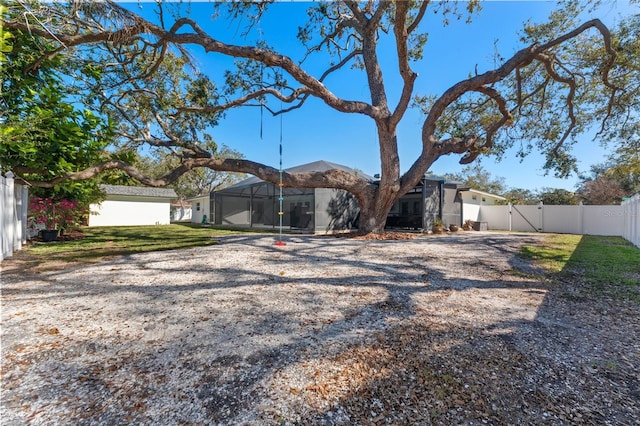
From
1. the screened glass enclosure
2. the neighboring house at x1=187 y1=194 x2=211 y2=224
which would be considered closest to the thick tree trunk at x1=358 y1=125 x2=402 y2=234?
the screened glass enclosure

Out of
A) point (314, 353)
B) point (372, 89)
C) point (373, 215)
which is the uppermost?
point (372, 89)

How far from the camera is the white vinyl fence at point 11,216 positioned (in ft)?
18.0

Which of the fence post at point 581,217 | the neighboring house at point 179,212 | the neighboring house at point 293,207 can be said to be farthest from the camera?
the neighboring house at point 179,212

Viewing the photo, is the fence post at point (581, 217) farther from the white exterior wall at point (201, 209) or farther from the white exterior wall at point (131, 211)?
the white exterior wall at point (131, 211)

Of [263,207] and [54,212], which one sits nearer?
[54,212]

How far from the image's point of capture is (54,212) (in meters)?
8.62

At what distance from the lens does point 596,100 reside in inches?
376

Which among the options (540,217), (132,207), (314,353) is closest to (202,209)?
(132,207)

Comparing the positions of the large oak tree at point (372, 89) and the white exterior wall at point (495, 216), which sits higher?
the large oak tree at point (372, 89)

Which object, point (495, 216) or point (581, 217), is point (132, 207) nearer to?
point (495, 216)

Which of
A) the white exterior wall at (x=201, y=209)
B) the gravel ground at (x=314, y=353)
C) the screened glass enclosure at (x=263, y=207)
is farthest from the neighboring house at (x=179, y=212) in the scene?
the gravel ground at (x=314, y=353)

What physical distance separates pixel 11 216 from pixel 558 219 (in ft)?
74.4

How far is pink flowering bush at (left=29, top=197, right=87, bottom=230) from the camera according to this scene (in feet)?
27.0

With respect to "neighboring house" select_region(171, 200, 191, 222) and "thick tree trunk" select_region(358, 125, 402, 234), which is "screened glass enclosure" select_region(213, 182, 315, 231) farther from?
"neighboring house" select_region(171, 200, 191, 222)
